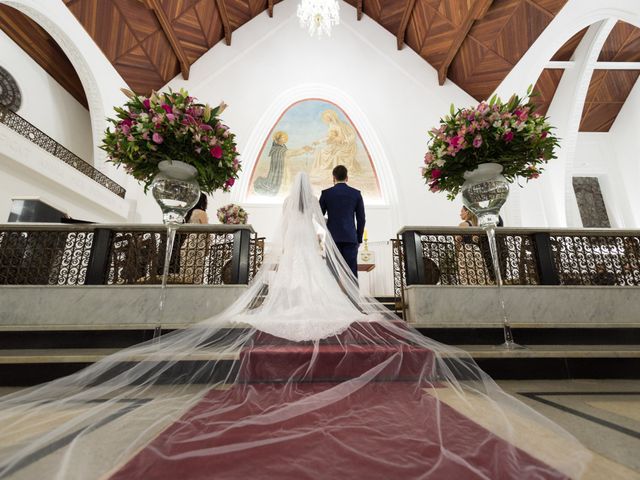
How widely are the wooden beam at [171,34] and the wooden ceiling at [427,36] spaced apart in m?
0.02

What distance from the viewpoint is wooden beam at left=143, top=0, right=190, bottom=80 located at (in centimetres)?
670

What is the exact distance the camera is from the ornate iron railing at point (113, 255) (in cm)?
283

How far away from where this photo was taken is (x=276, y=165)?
27.9 ft

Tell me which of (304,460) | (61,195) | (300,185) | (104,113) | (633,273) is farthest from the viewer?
(104,113)

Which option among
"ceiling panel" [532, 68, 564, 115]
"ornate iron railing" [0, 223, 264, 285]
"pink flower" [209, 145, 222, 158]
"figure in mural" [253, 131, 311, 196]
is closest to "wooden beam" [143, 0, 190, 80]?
"figure in mural" [253, 131, 311, 196]

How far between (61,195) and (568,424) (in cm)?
793

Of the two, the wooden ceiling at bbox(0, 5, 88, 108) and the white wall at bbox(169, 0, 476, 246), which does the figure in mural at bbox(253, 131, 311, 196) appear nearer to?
the white wall at bbox(169, 0, 476, 246)

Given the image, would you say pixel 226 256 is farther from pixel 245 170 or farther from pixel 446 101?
pixel 446 101

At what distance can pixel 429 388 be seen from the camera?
4.59 feet

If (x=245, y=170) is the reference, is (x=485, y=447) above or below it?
below

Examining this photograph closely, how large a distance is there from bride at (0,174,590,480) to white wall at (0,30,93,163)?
8.09m

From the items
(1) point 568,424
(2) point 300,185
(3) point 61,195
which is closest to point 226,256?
(2) point 300,185

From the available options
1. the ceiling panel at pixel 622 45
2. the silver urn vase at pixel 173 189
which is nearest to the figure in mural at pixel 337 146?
the ceiling panel at pixel 622 45

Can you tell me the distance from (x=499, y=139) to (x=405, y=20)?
8.33 m
